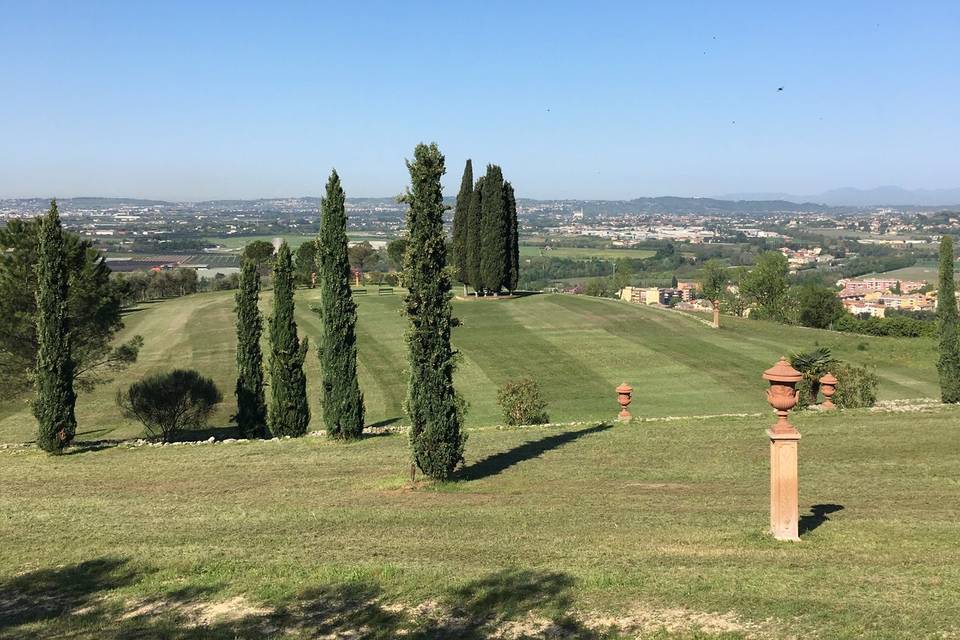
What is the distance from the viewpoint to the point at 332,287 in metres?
21.5

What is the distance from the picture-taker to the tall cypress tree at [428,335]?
1538 cm

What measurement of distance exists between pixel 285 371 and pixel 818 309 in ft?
193

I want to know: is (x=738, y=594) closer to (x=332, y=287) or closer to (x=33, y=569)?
(x=33, y=569)

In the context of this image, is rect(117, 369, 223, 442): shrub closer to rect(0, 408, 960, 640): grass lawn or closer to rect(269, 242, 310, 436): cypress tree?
rect(269, 242, 310, 436): cypress tree

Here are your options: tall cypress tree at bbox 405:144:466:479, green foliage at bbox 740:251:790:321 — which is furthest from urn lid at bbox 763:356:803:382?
green foliage at bbox 740:251:790:321

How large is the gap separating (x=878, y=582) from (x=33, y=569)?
37.6 ft

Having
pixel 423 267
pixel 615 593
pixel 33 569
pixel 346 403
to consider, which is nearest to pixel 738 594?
pixel 615 593

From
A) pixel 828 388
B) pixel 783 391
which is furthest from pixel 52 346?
pixel 828 388

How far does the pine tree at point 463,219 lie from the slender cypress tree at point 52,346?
4092cm

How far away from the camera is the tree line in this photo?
192 ft

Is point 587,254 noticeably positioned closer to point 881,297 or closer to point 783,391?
point 881,297

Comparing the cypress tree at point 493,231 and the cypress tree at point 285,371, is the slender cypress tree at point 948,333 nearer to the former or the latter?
the cypress tree at point 285,371

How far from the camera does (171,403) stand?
95.1 feet

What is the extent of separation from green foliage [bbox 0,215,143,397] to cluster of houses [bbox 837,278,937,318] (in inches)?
2864
